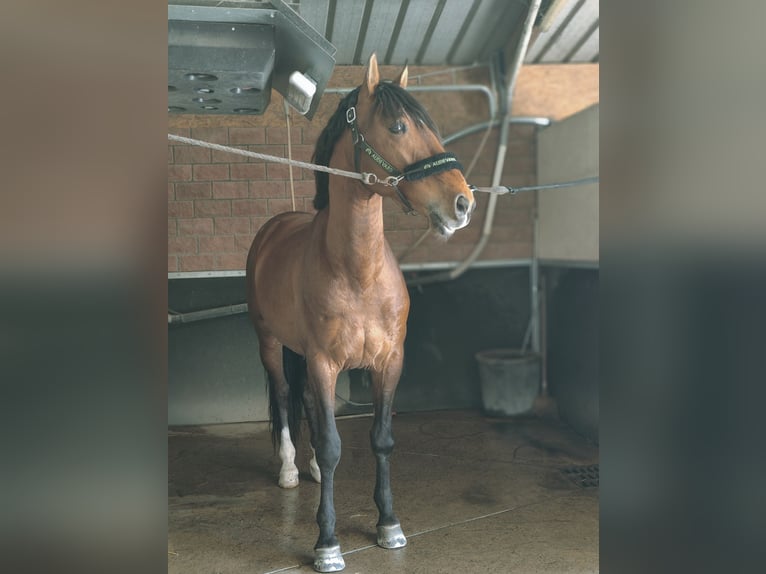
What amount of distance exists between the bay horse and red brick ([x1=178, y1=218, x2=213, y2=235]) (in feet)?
5.55

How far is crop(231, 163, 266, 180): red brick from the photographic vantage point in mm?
4410

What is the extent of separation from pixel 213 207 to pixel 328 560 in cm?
271

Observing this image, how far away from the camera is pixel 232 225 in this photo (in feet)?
14.5

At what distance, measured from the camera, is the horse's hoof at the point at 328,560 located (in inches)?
91.5

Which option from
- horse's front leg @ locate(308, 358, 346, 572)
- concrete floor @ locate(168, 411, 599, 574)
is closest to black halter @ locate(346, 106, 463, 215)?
horse's front leg @ locate(308, 358, 346, 572)

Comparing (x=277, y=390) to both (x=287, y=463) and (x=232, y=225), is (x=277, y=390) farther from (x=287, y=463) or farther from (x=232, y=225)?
(x=232, y=225)

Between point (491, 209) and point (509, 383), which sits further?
point (491, 209)

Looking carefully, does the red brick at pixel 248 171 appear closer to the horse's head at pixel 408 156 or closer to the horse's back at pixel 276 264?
the horse's back at pixel 276 264

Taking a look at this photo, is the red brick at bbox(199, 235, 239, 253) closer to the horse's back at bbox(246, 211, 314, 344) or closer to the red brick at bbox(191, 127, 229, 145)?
the red brick at bbox(191, 127, 229, 145)

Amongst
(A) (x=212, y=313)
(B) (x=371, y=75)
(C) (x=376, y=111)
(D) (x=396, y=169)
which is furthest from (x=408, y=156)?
(A) (x=212, y=313)
